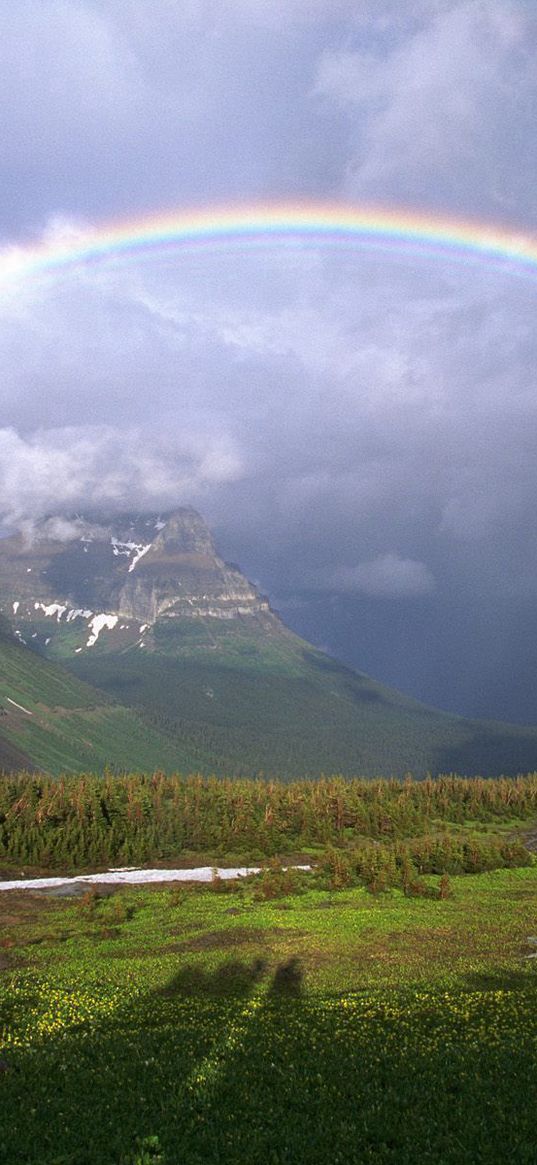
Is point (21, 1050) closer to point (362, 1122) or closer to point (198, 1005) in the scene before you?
point (198, 1005)

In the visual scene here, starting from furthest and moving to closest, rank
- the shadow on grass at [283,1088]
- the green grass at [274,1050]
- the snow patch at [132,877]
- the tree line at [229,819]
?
1. the tree line at [229,819]
2. the snow patch at [132,877]
3. the green grass at [274,1050]
4. the shadow on grass at [283,1088]

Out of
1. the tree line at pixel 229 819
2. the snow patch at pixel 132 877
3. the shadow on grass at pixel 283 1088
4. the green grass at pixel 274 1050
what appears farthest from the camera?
the tree line at pixel 229 819

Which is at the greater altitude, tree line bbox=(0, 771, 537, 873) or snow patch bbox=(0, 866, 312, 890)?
tree line bbox=(0, 771, 537, 873)

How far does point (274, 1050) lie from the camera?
21.1 meters

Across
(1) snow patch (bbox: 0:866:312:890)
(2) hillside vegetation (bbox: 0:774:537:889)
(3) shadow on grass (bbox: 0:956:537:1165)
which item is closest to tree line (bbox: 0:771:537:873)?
(2) hillside vegetation (bbox: 0:774:537:889)

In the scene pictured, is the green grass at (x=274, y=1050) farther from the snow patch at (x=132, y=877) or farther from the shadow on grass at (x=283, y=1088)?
the snow patch at (x=132, y=877)

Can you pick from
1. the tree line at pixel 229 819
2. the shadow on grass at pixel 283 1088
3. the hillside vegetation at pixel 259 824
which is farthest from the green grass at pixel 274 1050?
the tree line at pixel 229 819

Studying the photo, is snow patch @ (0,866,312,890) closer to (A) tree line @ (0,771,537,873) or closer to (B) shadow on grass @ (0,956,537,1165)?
(A) tree line @ (0,771,537,873)

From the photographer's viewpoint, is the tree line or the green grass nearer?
the green grass

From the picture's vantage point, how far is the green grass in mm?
15648

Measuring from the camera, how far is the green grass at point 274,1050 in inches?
616

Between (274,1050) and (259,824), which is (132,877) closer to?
(259,824)

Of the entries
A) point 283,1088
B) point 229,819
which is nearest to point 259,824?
point 229,819

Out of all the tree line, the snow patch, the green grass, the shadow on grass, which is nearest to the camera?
the shadow on grass
